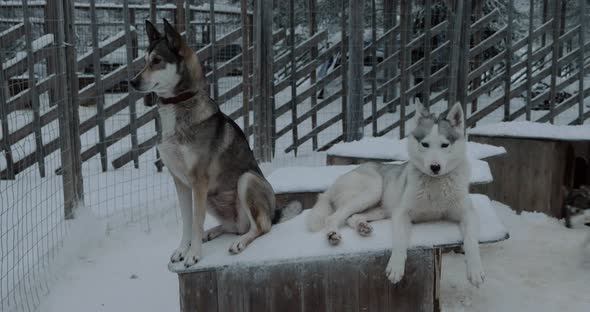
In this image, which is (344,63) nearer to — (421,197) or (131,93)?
(131,93)

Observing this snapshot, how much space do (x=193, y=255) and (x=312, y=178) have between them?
6.13 ft

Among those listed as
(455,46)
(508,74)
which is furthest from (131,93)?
(508,74)

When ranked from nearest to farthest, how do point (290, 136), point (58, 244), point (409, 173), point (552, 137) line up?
point (409, 173) → point (58, 244) → point (552, 137) → point (290, 136)

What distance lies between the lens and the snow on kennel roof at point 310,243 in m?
2.91

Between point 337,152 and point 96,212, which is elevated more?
point 337,152

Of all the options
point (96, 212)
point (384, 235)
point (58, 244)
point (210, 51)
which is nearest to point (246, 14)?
point (210, 51)

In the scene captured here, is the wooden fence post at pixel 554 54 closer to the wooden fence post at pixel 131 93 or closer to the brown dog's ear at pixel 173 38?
the wooden fence post at pixel 131 93

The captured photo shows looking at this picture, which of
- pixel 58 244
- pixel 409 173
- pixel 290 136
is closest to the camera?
pixel 409 173

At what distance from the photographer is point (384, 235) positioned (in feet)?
10.1

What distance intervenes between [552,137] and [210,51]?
3.73 meters

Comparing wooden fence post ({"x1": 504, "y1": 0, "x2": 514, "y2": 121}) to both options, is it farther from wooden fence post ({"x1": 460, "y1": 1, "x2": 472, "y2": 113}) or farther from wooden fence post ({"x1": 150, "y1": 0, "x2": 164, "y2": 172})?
wooden fence post ({"x1": 150, "y1": 0, "x2": 164, "y2": 172})

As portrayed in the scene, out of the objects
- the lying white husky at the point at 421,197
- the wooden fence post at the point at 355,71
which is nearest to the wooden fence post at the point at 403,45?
the wooden fence post at the point at 355,71

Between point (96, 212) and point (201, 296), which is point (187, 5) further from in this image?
point (201, 296)

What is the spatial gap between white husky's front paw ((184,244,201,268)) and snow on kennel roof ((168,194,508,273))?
0.02 m
